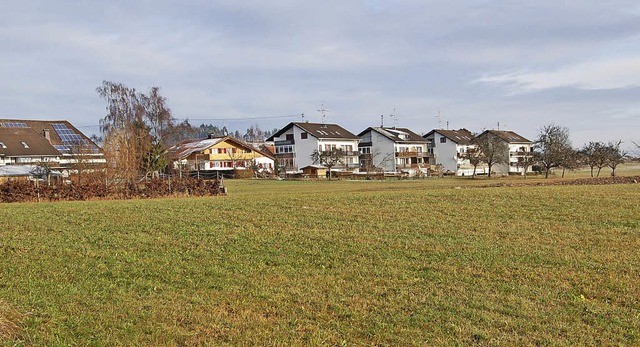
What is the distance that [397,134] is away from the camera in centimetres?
9075

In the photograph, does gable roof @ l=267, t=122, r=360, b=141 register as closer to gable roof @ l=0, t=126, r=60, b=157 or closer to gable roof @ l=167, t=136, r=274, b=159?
gable roof @ l=167, t=136, r=274, b=159

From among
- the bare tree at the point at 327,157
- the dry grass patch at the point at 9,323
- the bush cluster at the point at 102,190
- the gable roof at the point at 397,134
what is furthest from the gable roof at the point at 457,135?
the dry grass patch at the point at 9,323

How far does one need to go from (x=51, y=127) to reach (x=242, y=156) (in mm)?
24316

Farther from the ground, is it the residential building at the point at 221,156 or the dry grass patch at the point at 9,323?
the residential building at the point at 221,156

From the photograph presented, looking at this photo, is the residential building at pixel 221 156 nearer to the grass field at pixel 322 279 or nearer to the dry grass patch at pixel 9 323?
the grass field at pixel 322 279

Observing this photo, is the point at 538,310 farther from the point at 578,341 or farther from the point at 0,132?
the point at 0,132

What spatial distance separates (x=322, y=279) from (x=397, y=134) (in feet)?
276

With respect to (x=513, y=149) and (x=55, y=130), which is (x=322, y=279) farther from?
(x=513, y=149)

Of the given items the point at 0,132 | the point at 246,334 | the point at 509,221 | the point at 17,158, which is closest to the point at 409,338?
the point at 246,334

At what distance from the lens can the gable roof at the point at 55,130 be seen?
61.9m

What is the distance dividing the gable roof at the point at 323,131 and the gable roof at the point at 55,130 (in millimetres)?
31022

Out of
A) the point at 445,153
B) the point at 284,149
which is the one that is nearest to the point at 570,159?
the point at 445,153

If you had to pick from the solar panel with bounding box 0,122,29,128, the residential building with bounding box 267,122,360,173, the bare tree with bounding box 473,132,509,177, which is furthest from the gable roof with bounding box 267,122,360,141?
the solar panel with bounding box 0,122,29,128

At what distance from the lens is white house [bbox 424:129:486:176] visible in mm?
93562
